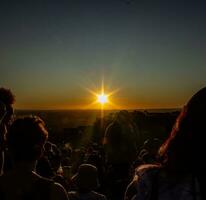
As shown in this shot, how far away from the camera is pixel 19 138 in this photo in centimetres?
360

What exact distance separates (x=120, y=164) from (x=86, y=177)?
0.64 m

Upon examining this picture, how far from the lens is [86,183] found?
17.2 feet

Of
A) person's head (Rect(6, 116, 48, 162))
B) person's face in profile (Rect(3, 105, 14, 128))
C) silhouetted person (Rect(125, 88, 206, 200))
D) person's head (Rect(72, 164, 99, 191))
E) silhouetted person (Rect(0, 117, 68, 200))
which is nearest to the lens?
silhouetted person (Rect(125, 88, 206, 200))

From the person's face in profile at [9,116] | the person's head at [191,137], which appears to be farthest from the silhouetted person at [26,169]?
the person's face in profile at [9,116]

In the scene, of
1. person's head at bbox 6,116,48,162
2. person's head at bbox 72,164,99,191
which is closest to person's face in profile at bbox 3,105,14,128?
person's head at bbox 72,164,99,191

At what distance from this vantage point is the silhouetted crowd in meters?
2.44

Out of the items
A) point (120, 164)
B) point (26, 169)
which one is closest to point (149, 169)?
point (26, 169)

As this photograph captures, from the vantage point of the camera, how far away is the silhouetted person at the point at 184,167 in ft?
→ 7.95

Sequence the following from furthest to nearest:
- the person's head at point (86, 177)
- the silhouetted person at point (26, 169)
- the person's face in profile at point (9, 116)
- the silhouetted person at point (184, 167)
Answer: the person's face in profile at point (9, 116) → the person's head at point (86, 177) → the silhouetted person at point (26, 169) → the silhouetted person at point (184, 167)

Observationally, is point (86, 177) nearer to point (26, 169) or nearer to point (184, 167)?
point (26, 169)

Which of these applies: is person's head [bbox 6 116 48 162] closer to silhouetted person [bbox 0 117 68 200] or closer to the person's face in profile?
silhouetted person [bbox 0 117 68 200]

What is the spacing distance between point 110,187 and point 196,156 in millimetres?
3615

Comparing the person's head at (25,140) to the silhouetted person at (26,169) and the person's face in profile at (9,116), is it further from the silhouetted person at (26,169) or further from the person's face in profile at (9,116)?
the person's face in profile at (9,116)

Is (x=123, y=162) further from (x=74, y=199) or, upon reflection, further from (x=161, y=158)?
(x=161, y=158)
